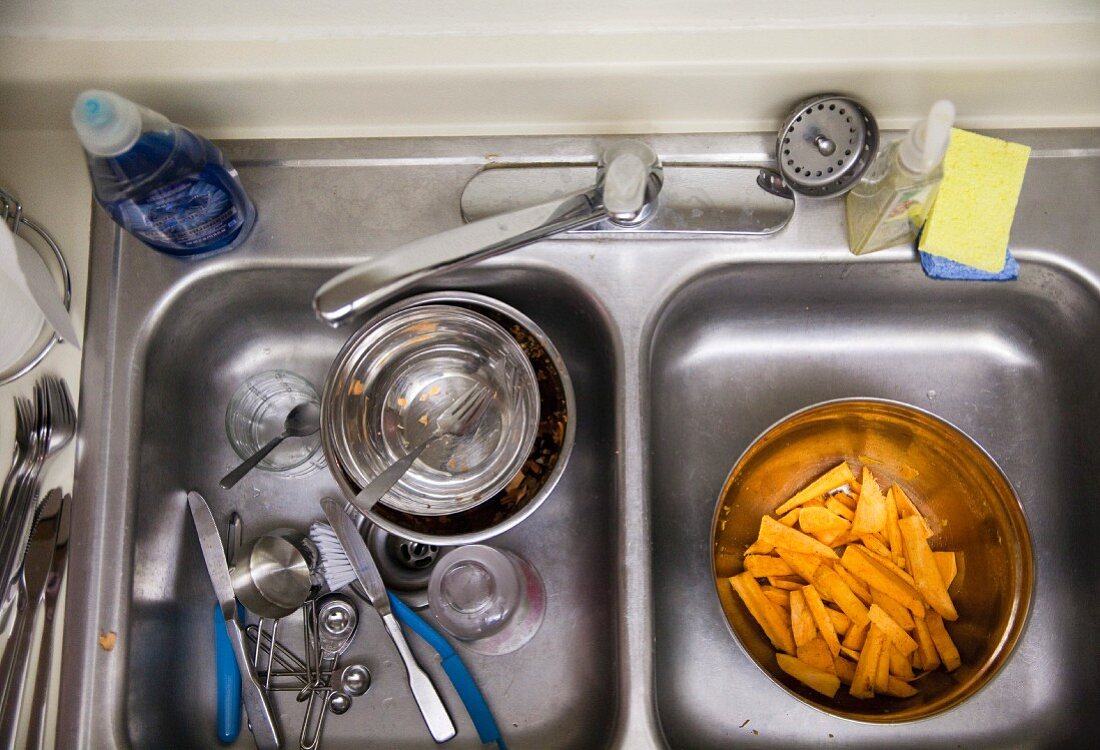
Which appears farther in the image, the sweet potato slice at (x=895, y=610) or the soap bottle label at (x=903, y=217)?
the sweet potato slice at (x=895, y=610)

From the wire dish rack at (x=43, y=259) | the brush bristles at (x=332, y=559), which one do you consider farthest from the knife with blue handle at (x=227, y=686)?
the wire dish rack at (x=43, y=259)

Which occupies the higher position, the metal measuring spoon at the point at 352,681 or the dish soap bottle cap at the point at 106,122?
the dish soap bottle cap at the point at 106,122

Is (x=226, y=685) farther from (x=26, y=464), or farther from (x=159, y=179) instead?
(x=159, y=179)

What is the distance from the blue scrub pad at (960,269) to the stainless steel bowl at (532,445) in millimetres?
384

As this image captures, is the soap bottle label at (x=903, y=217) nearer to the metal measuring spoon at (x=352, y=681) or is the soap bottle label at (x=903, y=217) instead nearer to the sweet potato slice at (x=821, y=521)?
the sweet potato slice at (x=821, y=521)

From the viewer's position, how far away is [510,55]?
74cm

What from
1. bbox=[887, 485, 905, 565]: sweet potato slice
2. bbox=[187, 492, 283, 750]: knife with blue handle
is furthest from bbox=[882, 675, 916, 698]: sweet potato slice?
bbox=[187, 492, 283, 750]: knife with blue handle

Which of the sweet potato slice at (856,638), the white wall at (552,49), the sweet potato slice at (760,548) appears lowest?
the sweet potato slice at (856,638)

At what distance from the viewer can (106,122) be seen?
62cm

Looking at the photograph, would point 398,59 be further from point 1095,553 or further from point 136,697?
point 1095,553

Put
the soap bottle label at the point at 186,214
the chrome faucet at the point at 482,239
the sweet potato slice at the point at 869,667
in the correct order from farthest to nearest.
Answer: the sweet potato slice at the point at 869,667 → the soap bottle label at the point at 186,214 → the chrome faucet at the point at 482,239

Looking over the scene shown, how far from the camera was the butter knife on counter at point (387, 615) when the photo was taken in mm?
793

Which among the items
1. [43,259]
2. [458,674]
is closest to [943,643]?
[458,674]

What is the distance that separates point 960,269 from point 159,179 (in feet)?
2.52
